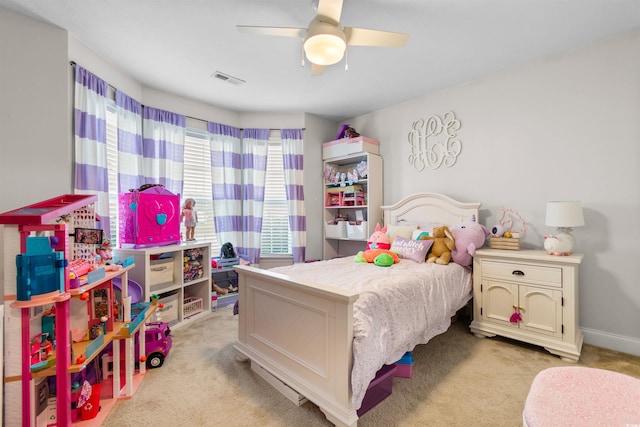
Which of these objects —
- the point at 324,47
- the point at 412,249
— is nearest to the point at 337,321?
the point at 412,249

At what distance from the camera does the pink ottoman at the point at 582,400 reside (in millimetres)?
832

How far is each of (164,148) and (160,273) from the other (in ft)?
4.78

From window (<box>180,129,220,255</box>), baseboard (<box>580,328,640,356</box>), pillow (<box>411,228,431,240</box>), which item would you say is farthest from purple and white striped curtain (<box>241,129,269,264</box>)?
baseboard (<box>580,328,640,356</box>)

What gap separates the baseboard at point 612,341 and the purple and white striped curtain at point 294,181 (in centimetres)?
305

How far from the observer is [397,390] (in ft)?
5.86

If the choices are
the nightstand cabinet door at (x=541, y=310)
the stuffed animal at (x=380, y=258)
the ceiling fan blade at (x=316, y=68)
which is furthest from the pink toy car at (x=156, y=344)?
the nightstand cabinet door at (x=541, y=310)

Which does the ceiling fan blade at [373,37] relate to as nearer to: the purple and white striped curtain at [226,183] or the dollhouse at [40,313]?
the dollhouse at [40,313]

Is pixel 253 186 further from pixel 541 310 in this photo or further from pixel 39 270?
pixel 541 310

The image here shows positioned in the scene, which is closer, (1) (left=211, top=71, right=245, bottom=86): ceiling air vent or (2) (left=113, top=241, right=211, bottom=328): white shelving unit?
(2) (left=113, top=241, right=211, bottom=328): white shelving unit

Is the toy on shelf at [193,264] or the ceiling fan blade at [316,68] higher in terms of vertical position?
the ceiling fan blade at [316,68]

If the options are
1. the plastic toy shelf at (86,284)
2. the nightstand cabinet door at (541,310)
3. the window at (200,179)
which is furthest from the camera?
the window at (200,179)

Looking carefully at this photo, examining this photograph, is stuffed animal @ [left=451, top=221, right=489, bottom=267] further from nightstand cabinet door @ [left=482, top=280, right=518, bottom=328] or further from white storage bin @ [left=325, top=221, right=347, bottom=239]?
white storage bin @ [left=325, top=221, right=347, bottom=239]

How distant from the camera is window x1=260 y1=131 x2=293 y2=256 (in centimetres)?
409

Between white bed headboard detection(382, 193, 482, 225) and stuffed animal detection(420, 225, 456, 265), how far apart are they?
0.36 m
